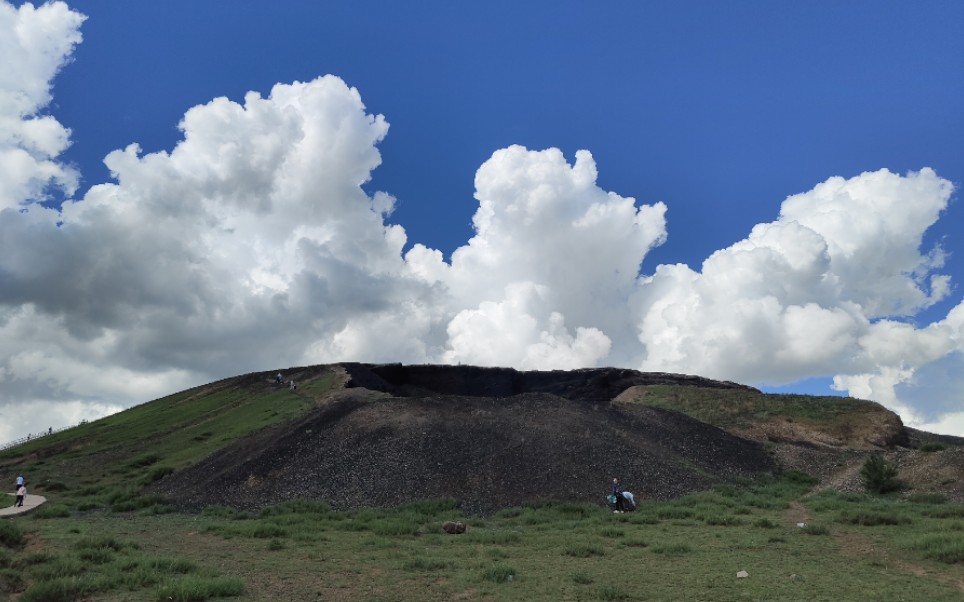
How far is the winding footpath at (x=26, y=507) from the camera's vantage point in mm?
32656

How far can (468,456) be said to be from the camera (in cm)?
3550

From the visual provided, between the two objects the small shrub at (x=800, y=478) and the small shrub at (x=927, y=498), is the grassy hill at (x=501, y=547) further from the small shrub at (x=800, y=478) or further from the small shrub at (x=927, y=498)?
the small shrub at (x=800, y=478)

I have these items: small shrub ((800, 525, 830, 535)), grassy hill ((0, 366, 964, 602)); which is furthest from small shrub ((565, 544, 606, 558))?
small shrub ((800, 525, 830, 535))

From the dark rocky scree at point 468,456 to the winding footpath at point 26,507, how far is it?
633 cm

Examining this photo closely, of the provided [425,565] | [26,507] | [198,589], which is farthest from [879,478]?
[26,507]

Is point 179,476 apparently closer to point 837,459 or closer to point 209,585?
point 209,585

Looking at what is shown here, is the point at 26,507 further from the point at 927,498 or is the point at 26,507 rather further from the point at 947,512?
the point at 927,498

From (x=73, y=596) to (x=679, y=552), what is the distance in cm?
1614

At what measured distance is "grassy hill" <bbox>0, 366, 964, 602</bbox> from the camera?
14.8 m

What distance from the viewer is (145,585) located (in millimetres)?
15305

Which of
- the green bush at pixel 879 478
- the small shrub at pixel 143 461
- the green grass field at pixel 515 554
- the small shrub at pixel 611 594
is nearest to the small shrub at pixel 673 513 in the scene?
the green grass field at pixel 515 554

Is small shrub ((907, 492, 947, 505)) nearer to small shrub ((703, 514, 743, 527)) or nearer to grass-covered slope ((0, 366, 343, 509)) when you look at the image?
small shrub ((703, 514, 743, 527))

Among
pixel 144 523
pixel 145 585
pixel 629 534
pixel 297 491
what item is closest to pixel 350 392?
pixel 297 491

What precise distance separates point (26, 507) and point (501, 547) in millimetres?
28588
